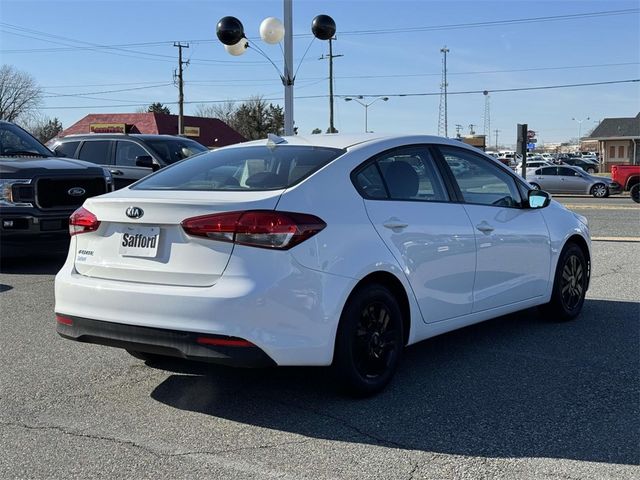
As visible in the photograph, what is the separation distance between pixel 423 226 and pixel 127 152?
31.3ft

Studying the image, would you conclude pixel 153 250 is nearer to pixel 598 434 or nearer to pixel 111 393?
pixel 111 393

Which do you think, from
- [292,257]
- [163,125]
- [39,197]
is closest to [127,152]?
[39,197]

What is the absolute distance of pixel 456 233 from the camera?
4.97m

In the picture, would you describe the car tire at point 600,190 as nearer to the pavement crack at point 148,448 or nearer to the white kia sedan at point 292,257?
the white kia sedan at point 292,257

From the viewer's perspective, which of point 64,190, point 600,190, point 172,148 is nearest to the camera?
point 64,190

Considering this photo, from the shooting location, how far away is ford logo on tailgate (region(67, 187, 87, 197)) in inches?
371

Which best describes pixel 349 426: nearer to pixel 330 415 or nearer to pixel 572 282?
pixel 330 415

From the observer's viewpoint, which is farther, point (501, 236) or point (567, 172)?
point (567, 172)

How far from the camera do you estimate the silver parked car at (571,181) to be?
98.9 feet

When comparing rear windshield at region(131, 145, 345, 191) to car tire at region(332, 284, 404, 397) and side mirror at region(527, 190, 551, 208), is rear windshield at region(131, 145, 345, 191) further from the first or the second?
side mirror at region(527, 190, 551, 208)

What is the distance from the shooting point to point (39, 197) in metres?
9.09

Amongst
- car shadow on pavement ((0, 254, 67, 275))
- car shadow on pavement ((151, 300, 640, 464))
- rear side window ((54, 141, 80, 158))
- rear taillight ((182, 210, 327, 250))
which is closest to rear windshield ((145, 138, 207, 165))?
rear side window ((54, 141, 80, 158))

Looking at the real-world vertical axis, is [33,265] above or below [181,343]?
below

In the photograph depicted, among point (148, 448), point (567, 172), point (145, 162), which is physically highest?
Answer: point (567, 172)
